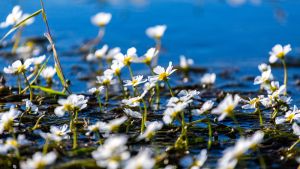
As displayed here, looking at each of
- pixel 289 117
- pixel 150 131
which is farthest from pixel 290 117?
pixel 150 131

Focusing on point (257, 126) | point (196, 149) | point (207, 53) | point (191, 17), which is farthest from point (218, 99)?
point (191, 17)

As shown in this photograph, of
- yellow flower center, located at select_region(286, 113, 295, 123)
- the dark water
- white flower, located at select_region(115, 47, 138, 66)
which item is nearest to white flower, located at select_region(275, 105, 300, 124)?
yellow flower center, located at select_region(286, 113, 295, 123)

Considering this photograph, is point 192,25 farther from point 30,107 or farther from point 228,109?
point 228,109

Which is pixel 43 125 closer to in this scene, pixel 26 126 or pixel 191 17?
pixel 26 126

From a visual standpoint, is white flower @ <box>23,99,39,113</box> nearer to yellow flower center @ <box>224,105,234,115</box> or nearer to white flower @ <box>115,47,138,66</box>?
white flower @ <box>115,47,138,66</box>

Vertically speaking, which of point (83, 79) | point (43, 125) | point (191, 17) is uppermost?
point (191, 17)

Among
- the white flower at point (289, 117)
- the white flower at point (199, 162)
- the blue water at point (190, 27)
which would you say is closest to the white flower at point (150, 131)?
the white flower at point (199, 162)

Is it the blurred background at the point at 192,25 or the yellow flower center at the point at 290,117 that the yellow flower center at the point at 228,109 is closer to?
the yellow flower center at the point at 290,117
